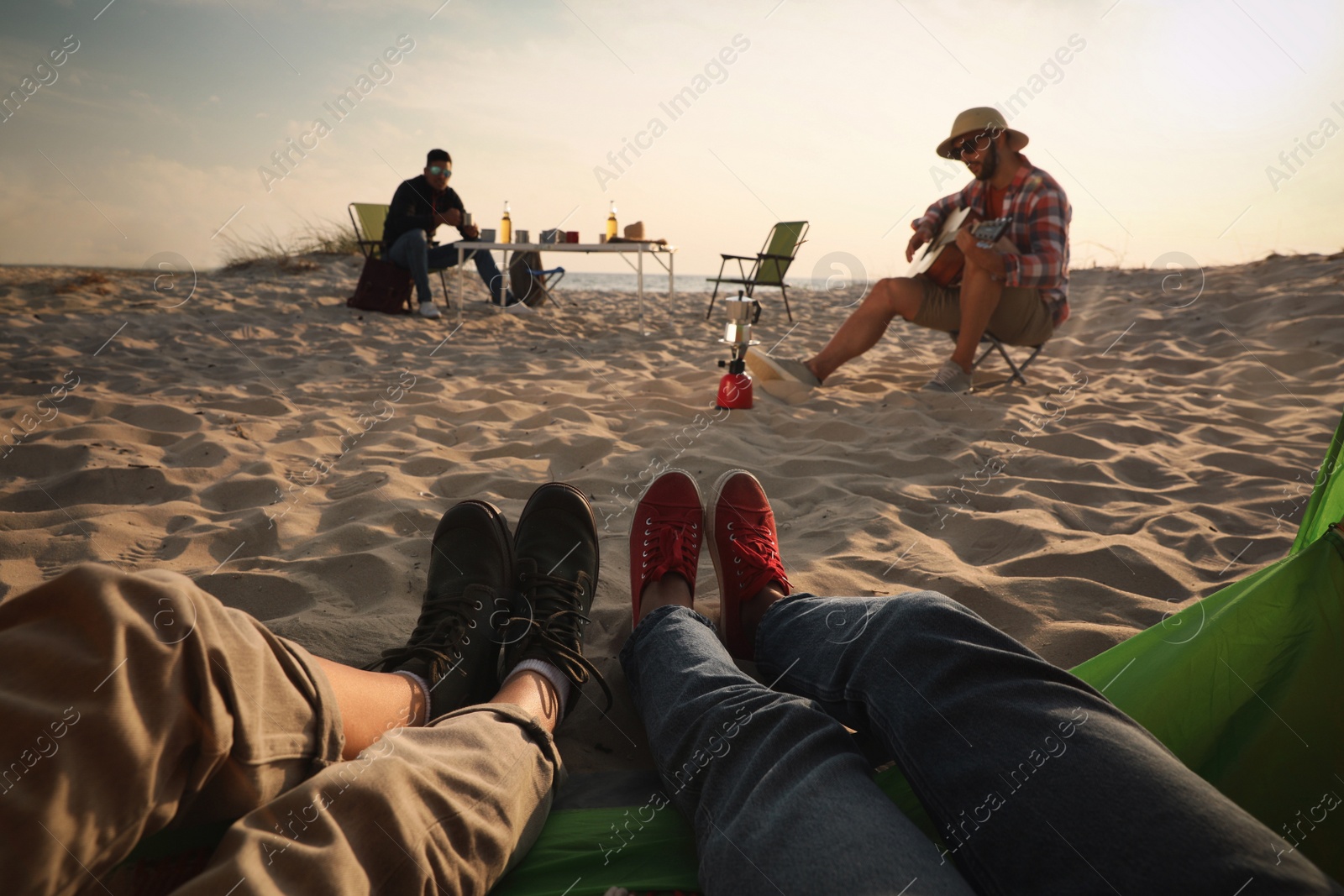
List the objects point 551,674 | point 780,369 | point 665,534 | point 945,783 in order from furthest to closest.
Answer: point 780,369, point 665,534, point 551,674, point 945,783

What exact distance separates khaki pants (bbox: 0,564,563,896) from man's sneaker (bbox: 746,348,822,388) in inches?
120

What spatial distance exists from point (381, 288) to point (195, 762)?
5805mm

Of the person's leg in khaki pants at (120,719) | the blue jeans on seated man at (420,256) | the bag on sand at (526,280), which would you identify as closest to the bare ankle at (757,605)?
the person's leg in khaki pants at (120,719)

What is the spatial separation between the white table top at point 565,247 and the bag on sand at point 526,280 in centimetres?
→ 74

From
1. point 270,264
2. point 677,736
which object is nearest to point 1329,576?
point 677,736

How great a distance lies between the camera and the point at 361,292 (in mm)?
5836

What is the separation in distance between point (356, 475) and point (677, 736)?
68.8 inches

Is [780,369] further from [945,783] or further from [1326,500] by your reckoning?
[945,783]

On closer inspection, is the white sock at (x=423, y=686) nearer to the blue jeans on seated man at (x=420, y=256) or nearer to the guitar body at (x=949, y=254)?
the guitar body at (x=949, y=254)

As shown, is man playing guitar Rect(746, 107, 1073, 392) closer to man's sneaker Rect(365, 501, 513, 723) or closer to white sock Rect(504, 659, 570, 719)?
man's sneaker Rect(365, 501, 513, 723)

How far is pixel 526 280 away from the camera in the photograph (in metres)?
7.30

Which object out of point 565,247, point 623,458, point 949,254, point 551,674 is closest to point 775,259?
point 565,247

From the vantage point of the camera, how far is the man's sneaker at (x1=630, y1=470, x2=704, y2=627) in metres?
1.57

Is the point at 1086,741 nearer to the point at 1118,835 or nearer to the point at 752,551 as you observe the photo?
the point at 1118,835
